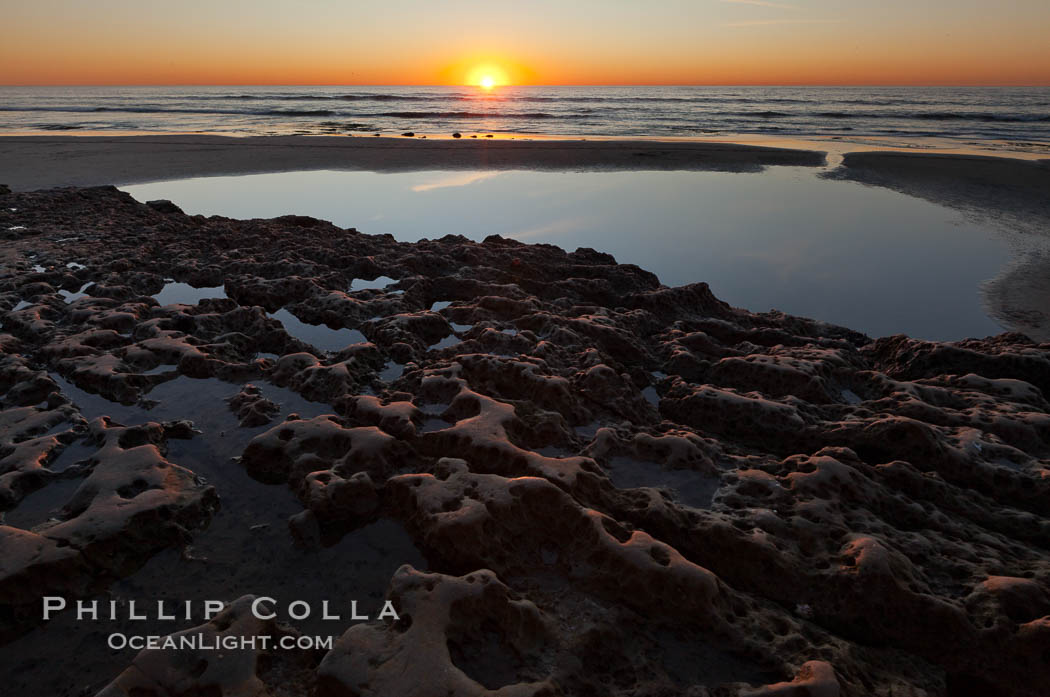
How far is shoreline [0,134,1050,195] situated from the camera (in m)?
15.2

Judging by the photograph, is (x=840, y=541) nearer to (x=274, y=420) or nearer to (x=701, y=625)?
(x=701, y=625)

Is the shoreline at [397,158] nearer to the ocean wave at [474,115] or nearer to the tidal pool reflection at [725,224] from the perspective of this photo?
the tidal pool reflection at [725,224]

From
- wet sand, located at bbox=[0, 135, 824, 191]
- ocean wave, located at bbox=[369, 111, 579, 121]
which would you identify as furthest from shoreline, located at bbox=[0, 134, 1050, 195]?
ocean wave, located at bbox=[369, 111, 579, 121]

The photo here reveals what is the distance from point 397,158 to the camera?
58.7ft

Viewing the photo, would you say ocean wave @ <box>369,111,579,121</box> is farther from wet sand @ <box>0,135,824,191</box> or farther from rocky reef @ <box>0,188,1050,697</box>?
rocky reef @ <box>0,188,1050,697</box>

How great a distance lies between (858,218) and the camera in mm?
10742

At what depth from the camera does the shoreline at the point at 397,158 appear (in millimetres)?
15242

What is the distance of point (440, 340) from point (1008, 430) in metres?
4.79

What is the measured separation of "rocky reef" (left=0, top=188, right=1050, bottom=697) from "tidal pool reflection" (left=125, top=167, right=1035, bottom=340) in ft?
5.12

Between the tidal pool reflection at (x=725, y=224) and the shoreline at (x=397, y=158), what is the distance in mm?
1557

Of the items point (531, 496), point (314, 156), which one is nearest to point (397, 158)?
point (314, 156)

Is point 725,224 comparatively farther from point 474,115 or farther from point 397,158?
point 474,115

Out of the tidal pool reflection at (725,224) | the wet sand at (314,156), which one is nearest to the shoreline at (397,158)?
the wet sand at (314,156)

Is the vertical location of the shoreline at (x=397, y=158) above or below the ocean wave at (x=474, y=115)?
below
